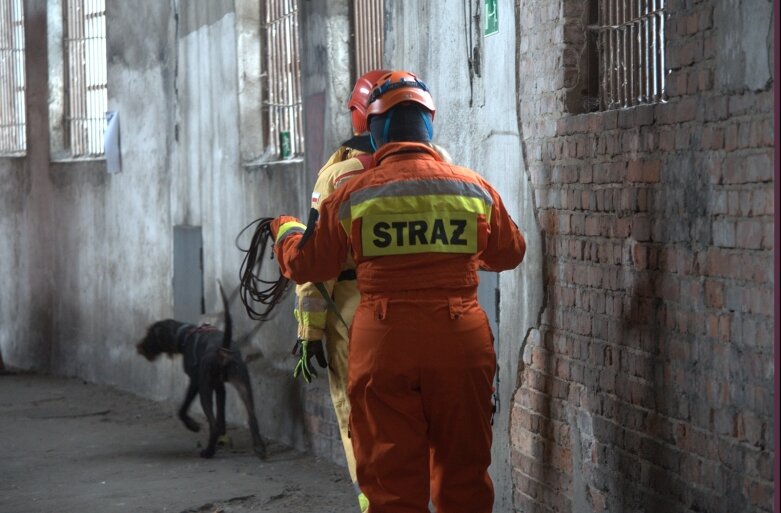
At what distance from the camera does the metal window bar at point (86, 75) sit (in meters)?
12.8

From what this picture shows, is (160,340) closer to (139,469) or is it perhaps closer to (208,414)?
(208,414)

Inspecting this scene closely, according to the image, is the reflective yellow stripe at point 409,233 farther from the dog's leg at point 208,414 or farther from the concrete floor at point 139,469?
the dog's leg at point 208,414

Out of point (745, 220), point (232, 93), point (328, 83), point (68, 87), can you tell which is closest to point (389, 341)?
point (745, 220)

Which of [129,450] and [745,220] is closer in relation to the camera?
[745,220]

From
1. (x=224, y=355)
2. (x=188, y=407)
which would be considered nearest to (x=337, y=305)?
(x=224, y=355)

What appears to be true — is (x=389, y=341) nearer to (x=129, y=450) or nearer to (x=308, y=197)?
(x=308, y=197)

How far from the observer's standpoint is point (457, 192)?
466 centimetres

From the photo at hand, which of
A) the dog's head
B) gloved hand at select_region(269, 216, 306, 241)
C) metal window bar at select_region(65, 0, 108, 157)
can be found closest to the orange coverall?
gloved hand at select_region(269, 216, 306, 241)

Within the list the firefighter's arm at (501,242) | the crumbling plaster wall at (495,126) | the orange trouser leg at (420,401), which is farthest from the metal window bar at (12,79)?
the orange trouser leg at (420,401)

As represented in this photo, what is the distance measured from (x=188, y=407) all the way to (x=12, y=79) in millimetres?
6645

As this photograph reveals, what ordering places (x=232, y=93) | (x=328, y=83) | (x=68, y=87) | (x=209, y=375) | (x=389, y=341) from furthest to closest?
1. (x=68, y=87)
2. (x=232, y=93)
3. (x=209, y=375)
4. (x=328, y=83)
5. (x=389, y=341)

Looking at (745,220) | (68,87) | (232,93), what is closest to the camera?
(745,220)

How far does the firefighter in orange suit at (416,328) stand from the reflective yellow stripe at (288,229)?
30 centimetres

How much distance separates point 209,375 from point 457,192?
4.58 metres
